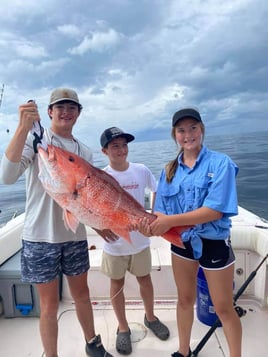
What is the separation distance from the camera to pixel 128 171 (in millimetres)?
2564

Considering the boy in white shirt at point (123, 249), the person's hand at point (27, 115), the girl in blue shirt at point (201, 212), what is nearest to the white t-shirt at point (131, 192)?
the boy in white shirt at point (123, 249)

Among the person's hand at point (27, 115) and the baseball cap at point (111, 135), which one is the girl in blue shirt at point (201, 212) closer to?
the baseball cap at point (111, 135)

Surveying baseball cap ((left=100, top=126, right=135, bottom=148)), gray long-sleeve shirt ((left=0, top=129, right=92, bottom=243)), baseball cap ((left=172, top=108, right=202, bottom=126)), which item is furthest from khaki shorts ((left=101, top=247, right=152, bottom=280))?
baseball cap ((left=172, top=108, right=202, bottom=126))

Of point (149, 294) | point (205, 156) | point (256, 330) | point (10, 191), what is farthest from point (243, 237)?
point (10, 191)

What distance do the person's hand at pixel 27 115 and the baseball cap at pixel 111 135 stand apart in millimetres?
781

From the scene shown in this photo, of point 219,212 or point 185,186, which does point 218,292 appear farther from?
point 185,186

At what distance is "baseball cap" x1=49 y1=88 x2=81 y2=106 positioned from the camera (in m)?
1.99

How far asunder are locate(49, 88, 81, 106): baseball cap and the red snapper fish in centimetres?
45

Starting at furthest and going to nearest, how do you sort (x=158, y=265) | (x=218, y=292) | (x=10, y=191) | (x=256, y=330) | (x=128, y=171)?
(x=10, y=191), (x=158, y=265), (x=256, y=330), (x=128, y=171), (x=218, y=292)

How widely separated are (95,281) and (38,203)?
5.51 feet

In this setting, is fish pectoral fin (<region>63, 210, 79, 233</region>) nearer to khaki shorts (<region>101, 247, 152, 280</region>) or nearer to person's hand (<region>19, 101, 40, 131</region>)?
person's hand (<region>19, 101, 40, 131</region>)

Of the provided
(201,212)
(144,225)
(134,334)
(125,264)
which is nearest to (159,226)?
(144,225)

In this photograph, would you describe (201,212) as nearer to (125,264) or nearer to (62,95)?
(125,264)

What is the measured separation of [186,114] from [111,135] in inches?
28.0
